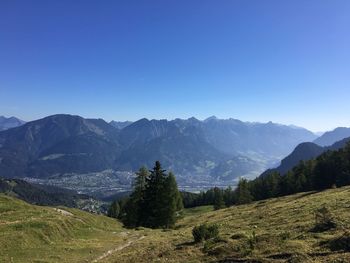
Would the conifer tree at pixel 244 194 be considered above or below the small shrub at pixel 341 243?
below

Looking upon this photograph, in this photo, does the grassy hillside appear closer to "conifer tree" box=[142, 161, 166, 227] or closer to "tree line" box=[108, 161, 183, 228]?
"conifer tree" box=[142, 161, 166, 227]

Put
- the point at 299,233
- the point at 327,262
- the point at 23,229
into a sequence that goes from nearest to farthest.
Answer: the point at 327,262 < the point at 299,233 < the point at 23,229

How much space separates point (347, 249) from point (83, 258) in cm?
2207

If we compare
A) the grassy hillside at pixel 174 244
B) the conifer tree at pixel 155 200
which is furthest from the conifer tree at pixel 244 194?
the grassy hillside at pixel 174 244

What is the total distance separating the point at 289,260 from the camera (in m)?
22.5

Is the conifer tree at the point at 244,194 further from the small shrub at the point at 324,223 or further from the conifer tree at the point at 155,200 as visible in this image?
the small shrub at the point at 324,223

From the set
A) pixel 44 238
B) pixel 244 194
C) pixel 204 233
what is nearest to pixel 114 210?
pixel 244 194

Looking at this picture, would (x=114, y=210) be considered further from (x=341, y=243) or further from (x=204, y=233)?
(x=341, y=243)

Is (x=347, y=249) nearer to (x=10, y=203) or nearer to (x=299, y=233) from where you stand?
(x=299, y=233)

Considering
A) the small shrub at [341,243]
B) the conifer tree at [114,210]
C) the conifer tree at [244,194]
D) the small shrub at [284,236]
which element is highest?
the small shrub at [341,243]

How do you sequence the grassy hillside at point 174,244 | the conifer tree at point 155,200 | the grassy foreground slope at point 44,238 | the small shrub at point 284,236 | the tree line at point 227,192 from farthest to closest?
the tree line at point 227,192 → the conifer tree at point 155,200 → the grassy foreground slope at point 44,238 → the small shrub at point 284,236 → the grassy hillside at point 174,244

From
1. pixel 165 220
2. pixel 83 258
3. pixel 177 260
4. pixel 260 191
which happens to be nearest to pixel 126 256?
pixel 83 258

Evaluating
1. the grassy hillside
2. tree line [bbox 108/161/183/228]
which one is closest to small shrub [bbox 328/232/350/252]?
the grassy hillside

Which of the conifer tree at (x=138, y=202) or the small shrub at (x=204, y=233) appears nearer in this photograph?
the small shrub at (x=204, y=233)
